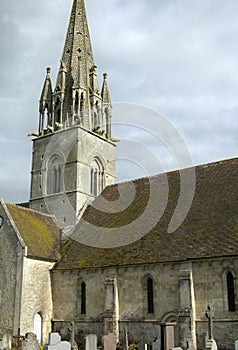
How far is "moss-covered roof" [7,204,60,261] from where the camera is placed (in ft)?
83.0

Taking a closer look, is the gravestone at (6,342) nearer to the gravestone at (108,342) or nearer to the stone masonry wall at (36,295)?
the stone masonry wall at (36,295)

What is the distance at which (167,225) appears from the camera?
77.0 ft

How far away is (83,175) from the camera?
30281 millimetres

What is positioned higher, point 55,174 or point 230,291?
point 55,174

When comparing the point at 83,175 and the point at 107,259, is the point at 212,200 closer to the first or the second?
the point at 107,259

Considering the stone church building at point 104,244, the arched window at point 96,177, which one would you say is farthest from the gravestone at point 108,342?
the arched window at point 96,177

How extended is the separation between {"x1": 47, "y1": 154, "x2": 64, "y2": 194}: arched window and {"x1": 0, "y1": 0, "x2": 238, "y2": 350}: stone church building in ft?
0.28

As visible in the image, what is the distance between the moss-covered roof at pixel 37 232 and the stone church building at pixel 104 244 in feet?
0.30

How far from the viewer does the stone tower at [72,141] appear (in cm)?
3006

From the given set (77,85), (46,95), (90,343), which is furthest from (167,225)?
(46,95)

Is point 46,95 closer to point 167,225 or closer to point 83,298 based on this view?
point 167,225

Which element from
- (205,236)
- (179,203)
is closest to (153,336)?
(205,236)

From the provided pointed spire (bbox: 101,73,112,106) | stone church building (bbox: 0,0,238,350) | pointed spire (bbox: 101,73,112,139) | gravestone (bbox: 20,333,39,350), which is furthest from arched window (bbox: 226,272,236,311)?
pointed spire (bbox: 101,73,112,106)

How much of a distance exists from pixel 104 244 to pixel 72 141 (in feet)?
30.5
